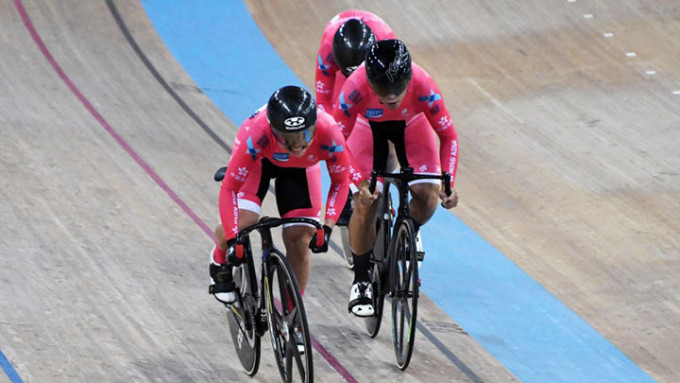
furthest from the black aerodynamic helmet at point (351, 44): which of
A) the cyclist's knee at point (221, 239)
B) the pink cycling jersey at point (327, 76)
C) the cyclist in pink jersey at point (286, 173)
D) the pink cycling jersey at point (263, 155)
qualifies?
the cyclist's knee at point (221, 239)

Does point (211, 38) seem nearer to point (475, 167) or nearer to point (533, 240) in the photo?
point (475, 167)

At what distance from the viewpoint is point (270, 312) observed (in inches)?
163

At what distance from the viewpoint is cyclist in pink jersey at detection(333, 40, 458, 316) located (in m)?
4.30

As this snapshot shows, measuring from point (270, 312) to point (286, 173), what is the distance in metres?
0.59

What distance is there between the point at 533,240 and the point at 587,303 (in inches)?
28.4

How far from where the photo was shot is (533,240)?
609 centimetres

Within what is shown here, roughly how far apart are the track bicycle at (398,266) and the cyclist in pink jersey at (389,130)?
6 cm

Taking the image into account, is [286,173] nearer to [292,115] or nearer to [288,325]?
[292,115]

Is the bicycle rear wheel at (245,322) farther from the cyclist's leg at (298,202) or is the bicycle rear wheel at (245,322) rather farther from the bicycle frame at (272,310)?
the cyclist's leg at (298,202)

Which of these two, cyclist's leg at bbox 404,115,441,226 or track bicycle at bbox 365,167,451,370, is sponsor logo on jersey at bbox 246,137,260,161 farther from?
cyclist's leg at bbox 404,115,441,226

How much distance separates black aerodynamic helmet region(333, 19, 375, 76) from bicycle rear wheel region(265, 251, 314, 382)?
1456 mm

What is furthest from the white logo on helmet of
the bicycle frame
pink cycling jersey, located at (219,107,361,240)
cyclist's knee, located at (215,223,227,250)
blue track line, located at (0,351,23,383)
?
blue track line, located at (0,351,23,383)

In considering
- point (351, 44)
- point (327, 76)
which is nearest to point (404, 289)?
point (351, 44)

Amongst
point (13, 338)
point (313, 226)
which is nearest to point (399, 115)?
point (313, 226)
